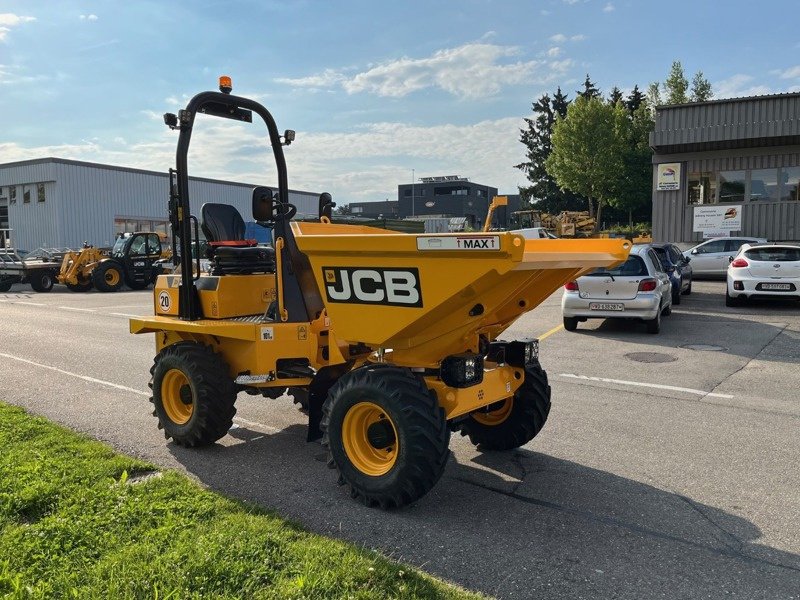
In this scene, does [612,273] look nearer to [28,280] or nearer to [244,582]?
[244,582]

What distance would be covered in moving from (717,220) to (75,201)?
1369 inches

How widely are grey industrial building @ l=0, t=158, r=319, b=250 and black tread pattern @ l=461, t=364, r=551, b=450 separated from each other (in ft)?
112

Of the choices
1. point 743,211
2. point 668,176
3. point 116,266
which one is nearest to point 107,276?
point 116,266

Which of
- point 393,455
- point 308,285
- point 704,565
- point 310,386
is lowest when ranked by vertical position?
point 704,565

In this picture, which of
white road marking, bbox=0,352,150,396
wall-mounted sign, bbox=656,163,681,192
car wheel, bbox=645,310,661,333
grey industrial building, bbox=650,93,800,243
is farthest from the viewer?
wall-mounted sign, bbox=656,163,681,192

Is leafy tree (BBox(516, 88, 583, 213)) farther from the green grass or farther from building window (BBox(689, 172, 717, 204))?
the green grass

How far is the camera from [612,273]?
1148cm

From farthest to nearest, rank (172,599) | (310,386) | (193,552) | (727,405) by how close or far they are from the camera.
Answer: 1. (727,405)
2. (310,386)
3. (193,552)
4. (172,599)

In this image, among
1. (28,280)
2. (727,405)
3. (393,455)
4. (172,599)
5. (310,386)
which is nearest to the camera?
(172,599)

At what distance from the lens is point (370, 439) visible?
166 inches

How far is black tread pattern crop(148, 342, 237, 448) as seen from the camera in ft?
16.9

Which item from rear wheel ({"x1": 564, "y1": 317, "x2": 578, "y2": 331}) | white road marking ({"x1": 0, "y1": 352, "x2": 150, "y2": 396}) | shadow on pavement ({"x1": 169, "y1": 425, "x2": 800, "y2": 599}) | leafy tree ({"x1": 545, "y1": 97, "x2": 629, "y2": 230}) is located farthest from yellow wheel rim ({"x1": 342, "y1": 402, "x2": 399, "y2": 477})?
leafy tree ({"x1": 545, "y1": 97, "x2": 629, "y2": 230})

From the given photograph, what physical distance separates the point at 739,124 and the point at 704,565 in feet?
73.1

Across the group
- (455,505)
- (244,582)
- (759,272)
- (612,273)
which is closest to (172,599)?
(244,582)
